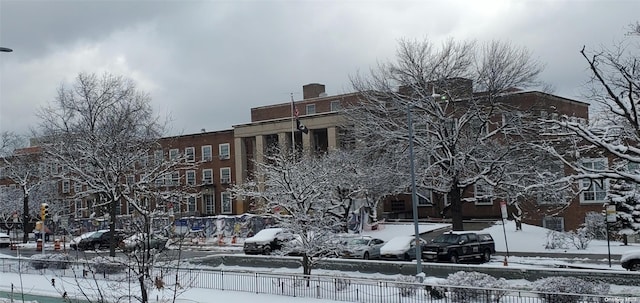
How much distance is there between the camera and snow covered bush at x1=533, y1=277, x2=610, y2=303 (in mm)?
18109

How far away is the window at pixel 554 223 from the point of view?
5391cm

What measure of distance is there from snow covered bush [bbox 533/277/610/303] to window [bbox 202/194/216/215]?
59.8 m

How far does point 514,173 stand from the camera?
39.8 metres

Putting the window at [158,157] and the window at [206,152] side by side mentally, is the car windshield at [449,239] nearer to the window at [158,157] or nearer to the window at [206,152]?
the window at [158,157]

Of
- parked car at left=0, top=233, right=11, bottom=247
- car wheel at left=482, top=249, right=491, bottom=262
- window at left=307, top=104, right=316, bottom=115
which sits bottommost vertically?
car wheel at left=482, top=249, right=491, bottom=262

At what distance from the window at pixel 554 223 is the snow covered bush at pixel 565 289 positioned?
33.5 meters

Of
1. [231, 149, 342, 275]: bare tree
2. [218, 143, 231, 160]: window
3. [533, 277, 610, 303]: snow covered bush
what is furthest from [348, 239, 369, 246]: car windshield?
[218, 143, 231, 160]: window

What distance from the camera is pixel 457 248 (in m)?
34.0

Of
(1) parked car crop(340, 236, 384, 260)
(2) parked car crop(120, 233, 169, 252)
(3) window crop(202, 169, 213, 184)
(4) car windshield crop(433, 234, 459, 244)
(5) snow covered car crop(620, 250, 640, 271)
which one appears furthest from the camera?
(3) window crop(202, 169, 213, 184)

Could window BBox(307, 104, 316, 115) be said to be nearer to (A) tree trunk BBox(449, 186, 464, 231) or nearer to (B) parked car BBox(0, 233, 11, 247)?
(B) parked car BBox(0, 233, 11, 247)

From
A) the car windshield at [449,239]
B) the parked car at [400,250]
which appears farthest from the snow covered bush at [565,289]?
the parked car at [400,250]

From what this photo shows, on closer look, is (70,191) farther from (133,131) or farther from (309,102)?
(133,131)

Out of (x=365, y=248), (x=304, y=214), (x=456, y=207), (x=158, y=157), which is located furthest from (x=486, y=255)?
(x=158, y=157)

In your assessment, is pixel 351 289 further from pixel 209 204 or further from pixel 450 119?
pixel 209 204
